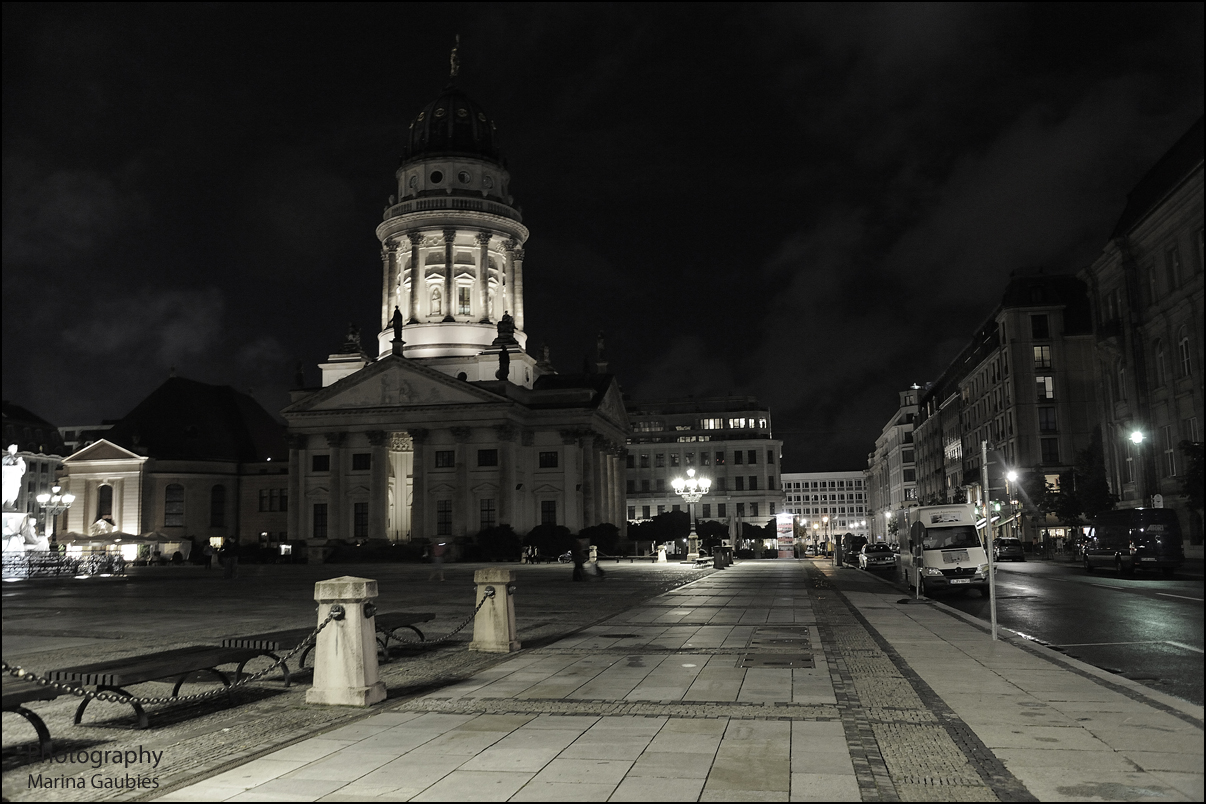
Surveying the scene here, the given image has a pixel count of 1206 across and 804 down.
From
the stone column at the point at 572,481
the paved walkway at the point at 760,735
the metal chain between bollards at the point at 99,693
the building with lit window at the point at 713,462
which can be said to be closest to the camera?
the paved walkway at the point at 760,735

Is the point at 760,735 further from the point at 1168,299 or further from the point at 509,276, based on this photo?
the point at 509,276

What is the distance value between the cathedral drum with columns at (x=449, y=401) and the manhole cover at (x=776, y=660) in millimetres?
63974

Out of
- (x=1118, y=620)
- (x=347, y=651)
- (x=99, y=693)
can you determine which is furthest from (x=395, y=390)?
(x=99, y=693)

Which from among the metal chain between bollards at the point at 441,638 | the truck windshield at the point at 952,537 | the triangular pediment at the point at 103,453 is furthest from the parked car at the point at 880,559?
the triangular pediment at the point at 103,453

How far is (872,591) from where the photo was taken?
109 feet

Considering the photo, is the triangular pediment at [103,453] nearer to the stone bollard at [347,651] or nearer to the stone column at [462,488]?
the stone column at [462,488]

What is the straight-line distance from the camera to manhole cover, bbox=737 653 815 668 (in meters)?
14.1

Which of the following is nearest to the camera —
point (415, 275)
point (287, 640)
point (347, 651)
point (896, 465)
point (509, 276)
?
point (347, 651)

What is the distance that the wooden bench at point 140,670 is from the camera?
9.46 metres

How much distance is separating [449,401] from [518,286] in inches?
764

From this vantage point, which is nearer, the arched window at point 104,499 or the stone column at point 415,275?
the stone column at point 415,275

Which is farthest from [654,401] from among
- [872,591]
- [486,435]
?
[872,591]

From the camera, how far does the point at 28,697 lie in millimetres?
8047

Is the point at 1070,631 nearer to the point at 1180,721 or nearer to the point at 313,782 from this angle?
the point at 1180,721
